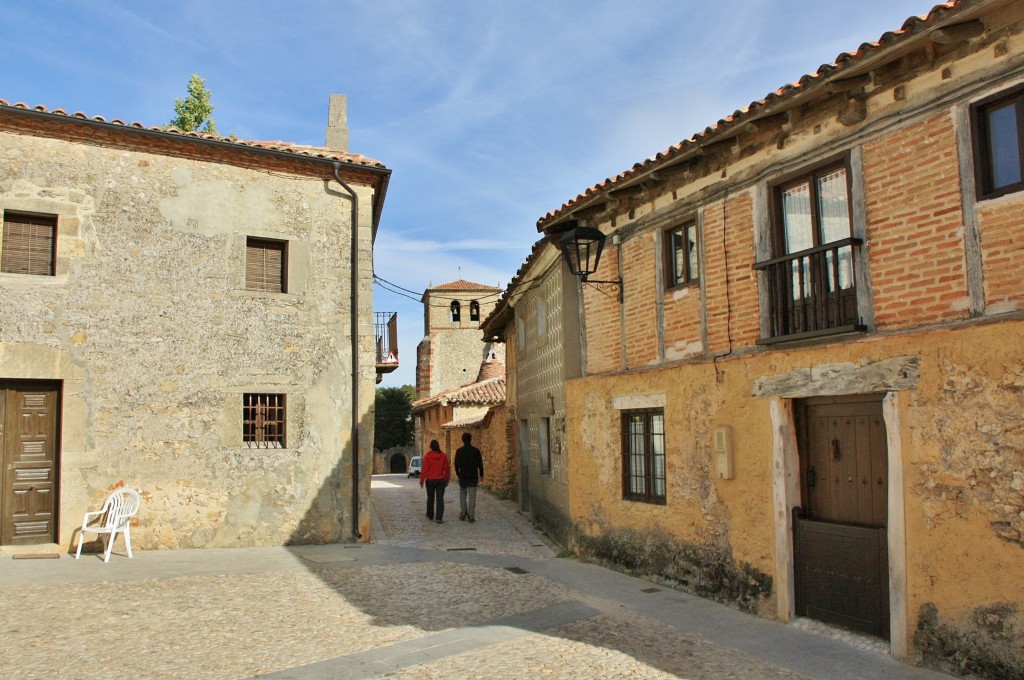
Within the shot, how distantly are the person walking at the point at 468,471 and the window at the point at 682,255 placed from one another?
7430 mm

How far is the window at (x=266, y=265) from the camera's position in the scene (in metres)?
12.4

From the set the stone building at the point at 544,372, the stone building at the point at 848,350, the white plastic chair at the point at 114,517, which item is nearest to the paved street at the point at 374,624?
the white plastic chair at the point at 114,517

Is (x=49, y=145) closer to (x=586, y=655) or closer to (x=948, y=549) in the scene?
(x=586, y=655)

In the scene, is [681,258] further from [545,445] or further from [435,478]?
[435,478]

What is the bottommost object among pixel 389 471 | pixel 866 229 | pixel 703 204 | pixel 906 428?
pixel 389 471

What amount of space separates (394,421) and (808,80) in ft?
190

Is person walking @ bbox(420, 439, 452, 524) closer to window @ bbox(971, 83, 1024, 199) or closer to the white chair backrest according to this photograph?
the white chair backrest

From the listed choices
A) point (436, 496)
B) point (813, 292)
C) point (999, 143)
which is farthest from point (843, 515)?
point (436, 496)

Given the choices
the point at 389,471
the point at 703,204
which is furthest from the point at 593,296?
the point at 389,471

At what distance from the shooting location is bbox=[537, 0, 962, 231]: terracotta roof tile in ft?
19.0

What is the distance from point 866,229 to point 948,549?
2705mm

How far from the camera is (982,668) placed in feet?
18.3

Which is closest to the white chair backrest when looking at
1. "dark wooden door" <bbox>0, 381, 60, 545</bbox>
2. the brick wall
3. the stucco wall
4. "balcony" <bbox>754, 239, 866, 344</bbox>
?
the stucco wall

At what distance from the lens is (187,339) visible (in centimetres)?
1168
